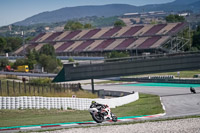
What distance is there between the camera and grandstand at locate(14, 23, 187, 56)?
11079 cm

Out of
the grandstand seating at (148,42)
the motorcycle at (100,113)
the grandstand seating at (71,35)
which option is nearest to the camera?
the motorcycle at (100,113)

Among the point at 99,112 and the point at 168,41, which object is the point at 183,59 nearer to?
the point at 99,112

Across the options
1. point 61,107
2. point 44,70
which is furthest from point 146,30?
point 61,107

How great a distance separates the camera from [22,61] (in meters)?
99.0

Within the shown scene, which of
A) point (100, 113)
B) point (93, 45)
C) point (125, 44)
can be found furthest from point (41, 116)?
point (93, 45)

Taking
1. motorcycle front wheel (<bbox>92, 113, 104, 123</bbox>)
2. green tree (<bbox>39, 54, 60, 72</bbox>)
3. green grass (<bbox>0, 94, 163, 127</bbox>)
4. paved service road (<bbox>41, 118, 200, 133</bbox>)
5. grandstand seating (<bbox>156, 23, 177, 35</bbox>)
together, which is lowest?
green tree (<bbox>39, 54, 60, 72</bbox>)

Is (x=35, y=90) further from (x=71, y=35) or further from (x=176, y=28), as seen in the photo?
(x=71, y=35)

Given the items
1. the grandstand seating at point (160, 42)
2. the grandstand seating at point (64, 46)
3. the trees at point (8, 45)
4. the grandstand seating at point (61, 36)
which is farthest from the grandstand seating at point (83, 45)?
the trees at point (8, 45)

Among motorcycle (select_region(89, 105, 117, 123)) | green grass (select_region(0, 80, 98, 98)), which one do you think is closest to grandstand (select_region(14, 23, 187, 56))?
green grass (select_region(0, 80, 98, 98))

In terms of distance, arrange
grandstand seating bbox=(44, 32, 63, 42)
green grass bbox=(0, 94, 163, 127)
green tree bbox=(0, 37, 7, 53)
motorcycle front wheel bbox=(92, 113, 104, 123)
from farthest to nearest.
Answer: green tree bbox=(0, 37, 7, 53) < grandstand seating bbox=(44, 32, 63, 42) < green grass bbox=(0, 94, 163, 127) < motorcycle front wheel bbox=(92, 113, 104, 123)

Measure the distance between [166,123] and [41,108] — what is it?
11.3 metres

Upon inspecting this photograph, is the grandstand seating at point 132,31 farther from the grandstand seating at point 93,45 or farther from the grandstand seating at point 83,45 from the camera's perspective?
the grandstand seating at point 83,45

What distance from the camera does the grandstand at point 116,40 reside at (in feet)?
363

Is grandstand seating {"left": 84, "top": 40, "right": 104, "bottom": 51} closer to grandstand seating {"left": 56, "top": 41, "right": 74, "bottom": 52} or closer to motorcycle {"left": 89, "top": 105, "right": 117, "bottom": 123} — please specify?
grandstand seating {"left": 56, "top": 41, "right": 74, "bottom": 52}
